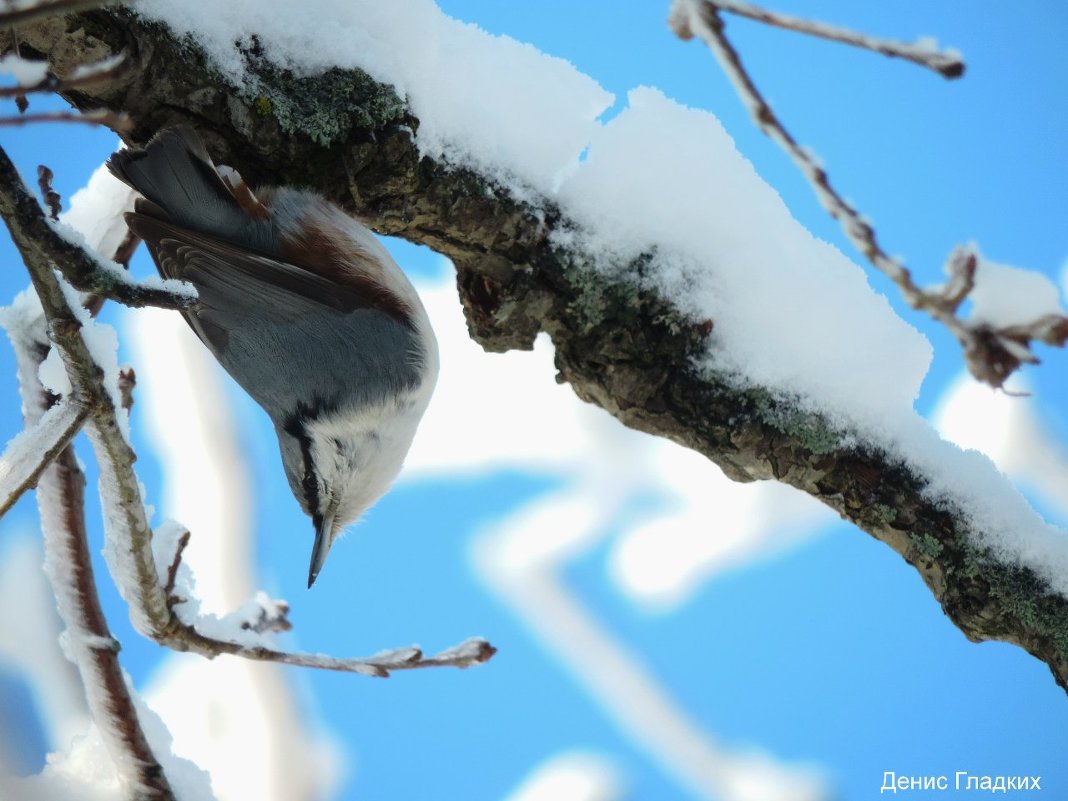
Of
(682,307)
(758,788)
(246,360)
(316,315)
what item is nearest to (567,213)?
(682,307)

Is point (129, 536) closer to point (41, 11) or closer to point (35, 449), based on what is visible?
point (35, 449)

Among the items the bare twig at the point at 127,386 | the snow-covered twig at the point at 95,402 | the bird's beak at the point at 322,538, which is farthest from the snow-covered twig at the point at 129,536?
the bird's beak at the point at 322,538

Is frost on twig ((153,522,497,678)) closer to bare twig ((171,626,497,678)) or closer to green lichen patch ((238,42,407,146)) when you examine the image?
bare twig ((171,626,497,678))

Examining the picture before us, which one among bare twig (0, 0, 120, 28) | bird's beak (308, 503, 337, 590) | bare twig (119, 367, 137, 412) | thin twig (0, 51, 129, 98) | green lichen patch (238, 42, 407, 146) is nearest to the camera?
bare twig (0, 0, 120, 28)

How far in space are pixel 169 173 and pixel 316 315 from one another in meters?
0.41

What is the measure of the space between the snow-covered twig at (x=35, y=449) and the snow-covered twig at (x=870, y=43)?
967 mm

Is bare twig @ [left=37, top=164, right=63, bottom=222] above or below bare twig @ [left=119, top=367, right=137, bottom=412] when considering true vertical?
above

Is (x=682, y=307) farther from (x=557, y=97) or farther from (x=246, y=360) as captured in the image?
(x=246, y=360)

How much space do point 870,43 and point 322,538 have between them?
182 centimetres

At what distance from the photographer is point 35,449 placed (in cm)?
123

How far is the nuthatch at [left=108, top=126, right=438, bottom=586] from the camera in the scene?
180cm

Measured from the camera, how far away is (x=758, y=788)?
3.62 m

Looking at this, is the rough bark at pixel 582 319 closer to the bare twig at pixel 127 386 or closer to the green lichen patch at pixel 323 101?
the green lichen patch at pixel 323 101

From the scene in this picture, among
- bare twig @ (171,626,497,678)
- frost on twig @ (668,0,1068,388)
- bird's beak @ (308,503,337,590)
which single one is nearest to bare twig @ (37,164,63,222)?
bare twig @ (171,626,497,678)
